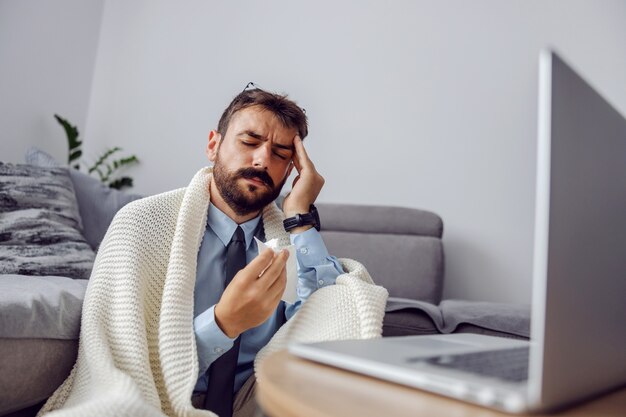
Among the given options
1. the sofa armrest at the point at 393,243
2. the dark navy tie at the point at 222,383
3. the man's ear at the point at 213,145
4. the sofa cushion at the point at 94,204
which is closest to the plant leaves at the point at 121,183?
the sofa cushion at the point at 94,204

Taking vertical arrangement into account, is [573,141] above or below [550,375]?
above

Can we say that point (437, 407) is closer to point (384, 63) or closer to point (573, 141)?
point (573, 141)

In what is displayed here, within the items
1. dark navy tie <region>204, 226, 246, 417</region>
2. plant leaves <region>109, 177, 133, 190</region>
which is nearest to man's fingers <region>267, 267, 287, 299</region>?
dark navy tie <region>204, 226, 246, 417</region>

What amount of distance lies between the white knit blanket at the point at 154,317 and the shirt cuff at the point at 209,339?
0.07ft

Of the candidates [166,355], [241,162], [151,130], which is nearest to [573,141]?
[166,355]

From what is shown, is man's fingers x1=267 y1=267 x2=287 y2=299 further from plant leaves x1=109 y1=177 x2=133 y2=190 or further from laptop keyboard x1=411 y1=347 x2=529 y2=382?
plant leaves x1=109 y1=177 x2=133 y2=190

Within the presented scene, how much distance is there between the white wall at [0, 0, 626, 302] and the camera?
94.3 inches

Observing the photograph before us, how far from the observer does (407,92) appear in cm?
254

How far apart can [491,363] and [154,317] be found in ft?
2.27

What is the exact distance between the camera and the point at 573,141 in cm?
46

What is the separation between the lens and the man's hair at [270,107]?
54.4 inches

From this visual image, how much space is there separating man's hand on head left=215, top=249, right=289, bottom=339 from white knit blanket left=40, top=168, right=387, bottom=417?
80mm

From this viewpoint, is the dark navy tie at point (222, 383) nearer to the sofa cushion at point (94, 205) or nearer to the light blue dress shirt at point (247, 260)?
the light blue dress shirt at point (247, 260)

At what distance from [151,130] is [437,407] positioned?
2.65 metres
